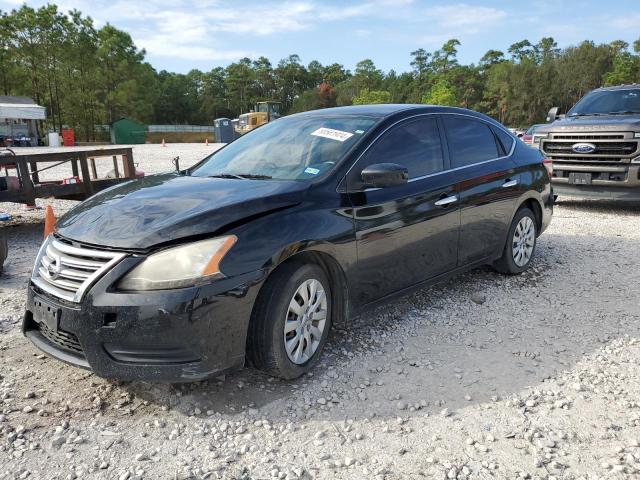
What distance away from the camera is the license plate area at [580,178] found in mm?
8906

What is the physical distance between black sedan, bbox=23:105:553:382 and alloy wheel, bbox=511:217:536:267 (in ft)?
2.03

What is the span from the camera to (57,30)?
202 feet

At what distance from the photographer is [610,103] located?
31.0 feet

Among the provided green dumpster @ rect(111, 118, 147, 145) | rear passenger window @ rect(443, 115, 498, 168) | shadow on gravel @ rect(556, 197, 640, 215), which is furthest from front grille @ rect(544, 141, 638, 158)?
green dumpster @ rect(111, 118, 147, 145)

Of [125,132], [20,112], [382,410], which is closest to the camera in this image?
[382,410]

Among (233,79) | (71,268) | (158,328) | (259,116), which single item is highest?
(233,79)

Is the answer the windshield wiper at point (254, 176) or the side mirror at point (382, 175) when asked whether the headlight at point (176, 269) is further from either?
the side mirror at point (382, 175)

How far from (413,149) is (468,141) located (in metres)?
0.86

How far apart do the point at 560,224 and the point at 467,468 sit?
654cm

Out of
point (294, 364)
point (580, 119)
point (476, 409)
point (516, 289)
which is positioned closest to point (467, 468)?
point (476, 409)

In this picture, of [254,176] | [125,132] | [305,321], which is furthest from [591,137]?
[125,132]

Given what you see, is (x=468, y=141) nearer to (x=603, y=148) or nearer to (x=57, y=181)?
(x=603, y=148)

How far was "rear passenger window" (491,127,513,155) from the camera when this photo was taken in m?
5.20

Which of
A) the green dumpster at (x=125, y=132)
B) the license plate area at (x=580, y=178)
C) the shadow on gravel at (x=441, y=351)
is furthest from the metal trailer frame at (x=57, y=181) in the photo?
the green dumpster at (x=125, y=132)
